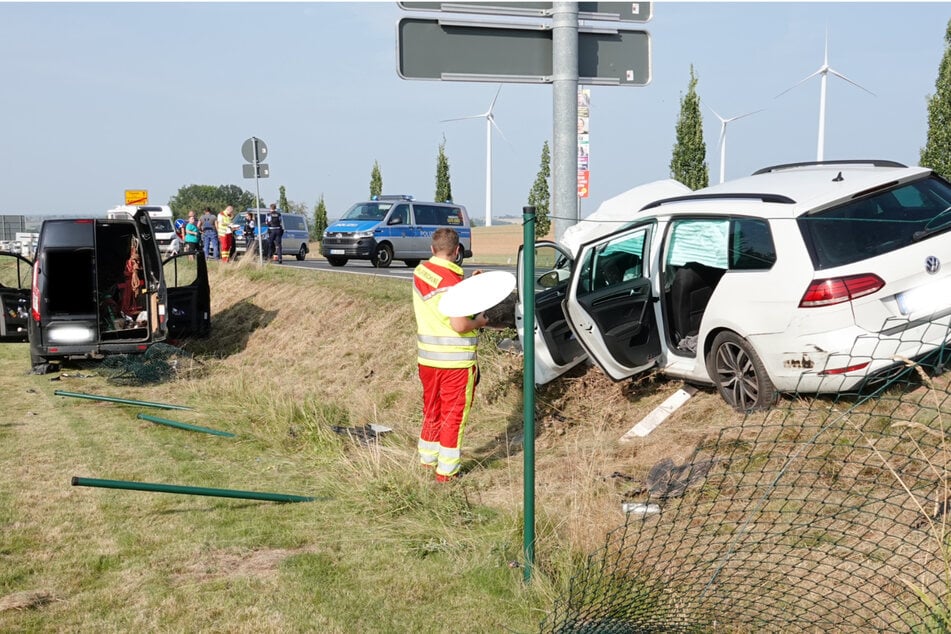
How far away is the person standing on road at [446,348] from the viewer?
255 inches

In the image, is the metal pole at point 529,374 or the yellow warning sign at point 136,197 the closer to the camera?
the metal pole at point 529,374

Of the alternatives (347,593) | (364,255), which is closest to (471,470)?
(347,593)

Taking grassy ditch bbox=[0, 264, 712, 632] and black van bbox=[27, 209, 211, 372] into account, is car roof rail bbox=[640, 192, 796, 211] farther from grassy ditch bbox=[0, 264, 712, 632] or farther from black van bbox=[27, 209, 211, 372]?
black van bbox=[27, 209, 211, 372]

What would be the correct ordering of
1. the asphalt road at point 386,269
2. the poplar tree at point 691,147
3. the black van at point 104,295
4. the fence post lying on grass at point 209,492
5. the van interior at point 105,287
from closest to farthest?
1. the fence post lying on grass at point 209,492
2. the black van at point 104,295
3. the van interior at point 105,287
4. the asphalt road at point 386,269
5. the poplar tree at point 691,147

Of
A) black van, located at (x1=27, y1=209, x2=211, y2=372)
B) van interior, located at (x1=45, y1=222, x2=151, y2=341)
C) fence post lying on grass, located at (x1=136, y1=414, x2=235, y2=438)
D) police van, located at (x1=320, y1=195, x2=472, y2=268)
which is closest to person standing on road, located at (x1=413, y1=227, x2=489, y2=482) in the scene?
fence post lying on grass, located at (x1=136, y1=414, x2=235, y2=438)

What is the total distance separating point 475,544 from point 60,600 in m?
2.06

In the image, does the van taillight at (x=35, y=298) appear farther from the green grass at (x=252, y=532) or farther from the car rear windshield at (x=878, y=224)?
the car rear windshield at (x=878, y=224)

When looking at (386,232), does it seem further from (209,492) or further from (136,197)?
(209,492)

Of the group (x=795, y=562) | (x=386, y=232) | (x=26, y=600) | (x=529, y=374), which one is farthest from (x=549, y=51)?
(x=386, y=232)

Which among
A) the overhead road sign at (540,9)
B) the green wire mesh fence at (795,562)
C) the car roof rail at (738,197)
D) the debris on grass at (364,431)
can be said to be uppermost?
the overhead road sign at (540,9)

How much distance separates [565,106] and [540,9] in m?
0.81

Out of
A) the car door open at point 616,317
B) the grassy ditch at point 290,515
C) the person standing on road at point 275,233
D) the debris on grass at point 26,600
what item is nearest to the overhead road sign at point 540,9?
the car door open at point 616,317

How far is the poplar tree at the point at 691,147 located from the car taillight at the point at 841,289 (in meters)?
34.6

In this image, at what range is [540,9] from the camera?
758 centimetres
